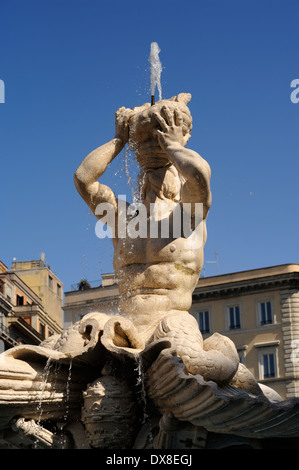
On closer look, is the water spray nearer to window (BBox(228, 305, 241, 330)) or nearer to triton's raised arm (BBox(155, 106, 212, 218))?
triton's raised arm (BBox(155, 106, 212, 218))

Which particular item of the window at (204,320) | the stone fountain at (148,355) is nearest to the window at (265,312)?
the window at (204,320)

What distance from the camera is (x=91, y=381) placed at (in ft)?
26.8

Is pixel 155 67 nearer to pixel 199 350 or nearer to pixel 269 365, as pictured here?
pixel 199 350

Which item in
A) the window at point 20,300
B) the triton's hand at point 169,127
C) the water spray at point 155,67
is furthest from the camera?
the window at point 20,300

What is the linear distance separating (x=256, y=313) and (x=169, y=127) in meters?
38.6

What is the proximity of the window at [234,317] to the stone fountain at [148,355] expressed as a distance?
38.1 metres

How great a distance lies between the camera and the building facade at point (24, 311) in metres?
51.6

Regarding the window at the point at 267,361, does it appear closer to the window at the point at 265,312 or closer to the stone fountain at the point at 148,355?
the window at the point at 265,312

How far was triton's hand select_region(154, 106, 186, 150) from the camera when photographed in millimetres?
8672

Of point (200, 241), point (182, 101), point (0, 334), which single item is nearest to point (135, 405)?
point (200, 241)

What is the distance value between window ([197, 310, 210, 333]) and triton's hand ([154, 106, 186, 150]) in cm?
3854

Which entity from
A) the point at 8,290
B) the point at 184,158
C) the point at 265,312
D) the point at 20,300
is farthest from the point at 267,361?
the point at 184,158

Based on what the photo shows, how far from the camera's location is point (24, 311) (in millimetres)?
55969
